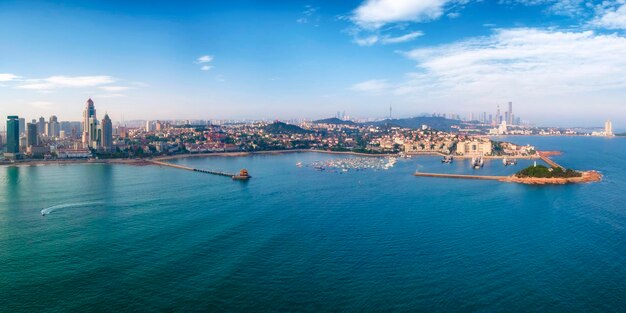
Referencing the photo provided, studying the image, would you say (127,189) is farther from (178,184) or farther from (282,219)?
(282,219)

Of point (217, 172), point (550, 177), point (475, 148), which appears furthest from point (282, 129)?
point (550, 177)

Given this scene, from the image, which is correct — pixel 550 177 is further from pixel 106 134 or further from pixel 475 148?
pixel 106 134

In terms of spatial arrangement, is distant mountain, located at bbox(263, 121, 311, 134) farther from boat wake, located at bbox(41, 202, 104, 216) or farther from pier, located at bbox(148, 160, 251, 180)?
boat wake, located at bbox(41, 202, 104, 216)

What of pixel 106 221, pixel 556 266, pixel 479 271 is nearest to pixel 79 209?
pixel 106 221

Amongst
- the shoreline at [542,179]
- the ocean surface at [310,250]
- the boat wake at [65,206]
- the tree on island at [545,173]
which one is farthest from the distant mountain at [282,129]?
the boat wake at [65,206]

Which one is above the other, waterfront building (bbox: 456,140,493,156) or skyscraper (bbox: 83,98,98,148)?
skyscraper (bbox: 83,98,98,148)

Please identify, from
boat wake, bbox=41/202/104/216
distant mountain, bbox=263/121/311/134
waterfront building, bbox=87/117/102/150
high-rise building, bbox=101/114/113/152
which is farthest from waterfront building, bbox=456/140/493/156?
boat wake, bbox=41/202/104/216
